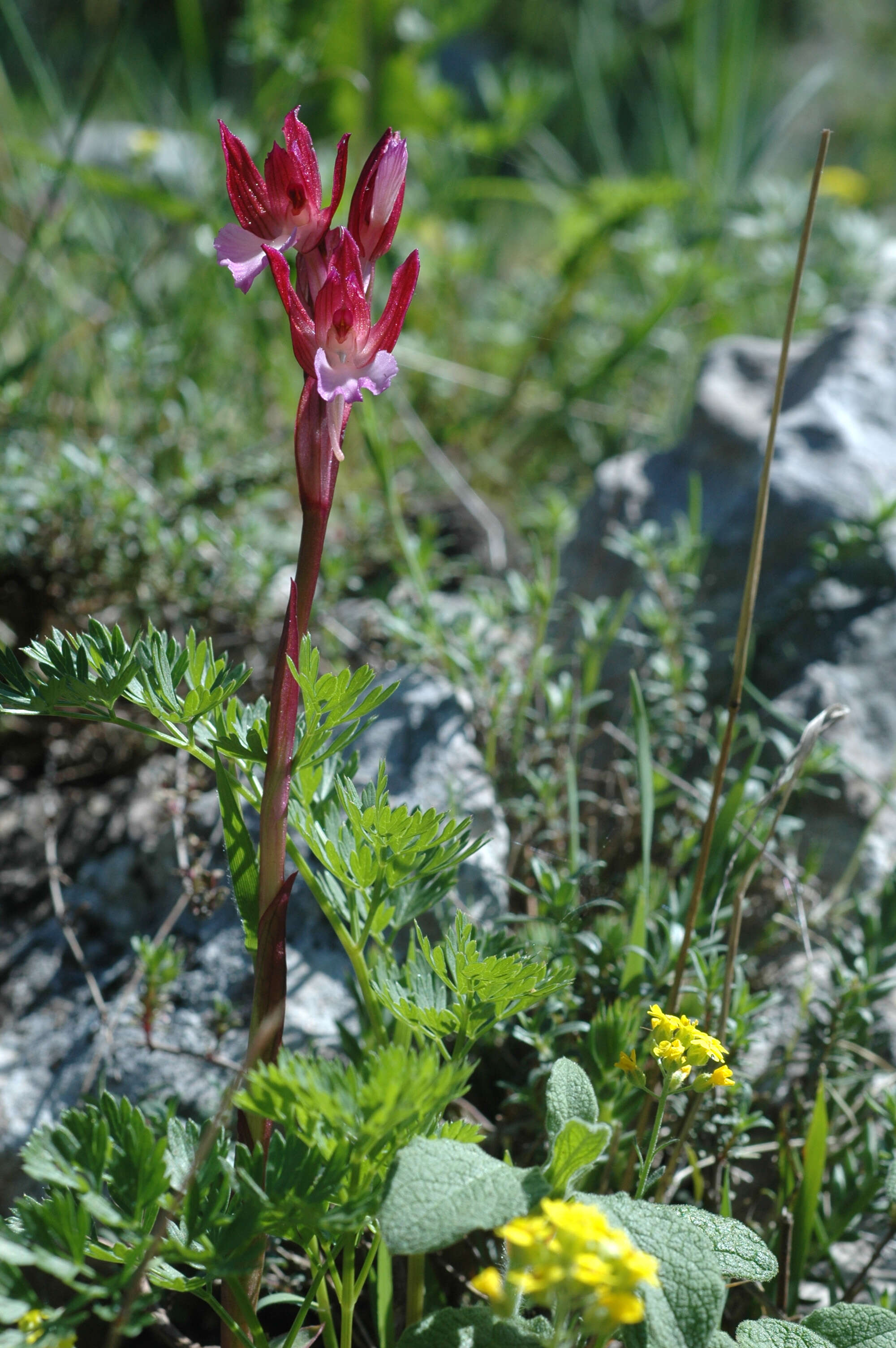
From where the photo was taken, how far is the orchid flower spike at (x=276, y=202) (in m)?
0.87

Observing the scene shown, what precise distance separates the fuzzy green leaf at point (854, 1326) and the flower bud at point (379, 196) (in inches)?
41.0

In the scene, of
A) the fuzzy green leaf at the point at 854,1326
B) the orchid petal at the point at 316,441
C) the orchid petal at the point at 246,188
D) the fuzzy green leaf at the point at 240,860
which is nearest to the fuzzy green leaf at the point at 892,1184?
the fuzzy green leaf at the point at 854,1326

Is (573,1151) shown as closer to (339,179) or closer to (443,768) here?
(443,768)

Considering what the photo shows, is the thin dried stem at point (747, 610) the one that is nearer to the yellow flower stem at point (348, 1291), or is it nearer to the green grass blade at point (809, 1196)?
the green grass blade at point (809, 1196)

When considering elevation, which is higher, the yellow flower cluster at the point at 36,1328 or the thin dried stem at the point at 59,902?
the thin dried stem at the point at 59,902

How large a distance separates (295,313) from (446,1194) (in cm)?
72

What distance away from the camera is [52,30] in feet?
19.3

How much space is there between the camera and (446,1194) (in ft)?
2.54

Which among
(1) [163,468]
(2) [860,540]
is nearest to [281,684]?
(2) [860,540]

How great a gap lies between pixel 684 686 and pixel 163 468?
48.4 inches

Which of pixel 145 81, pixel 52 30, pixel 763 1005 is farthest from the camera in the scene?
pixel 52 30

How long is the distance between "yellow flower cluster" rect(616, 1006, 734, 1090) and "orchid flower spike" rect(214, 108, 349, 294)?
0.75 metres

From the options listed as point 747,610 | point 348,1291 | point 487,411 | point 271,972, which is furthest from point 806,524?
point 348,1291

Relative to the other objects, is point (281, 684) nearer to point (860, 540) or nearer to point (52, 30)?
point (860, 540)
